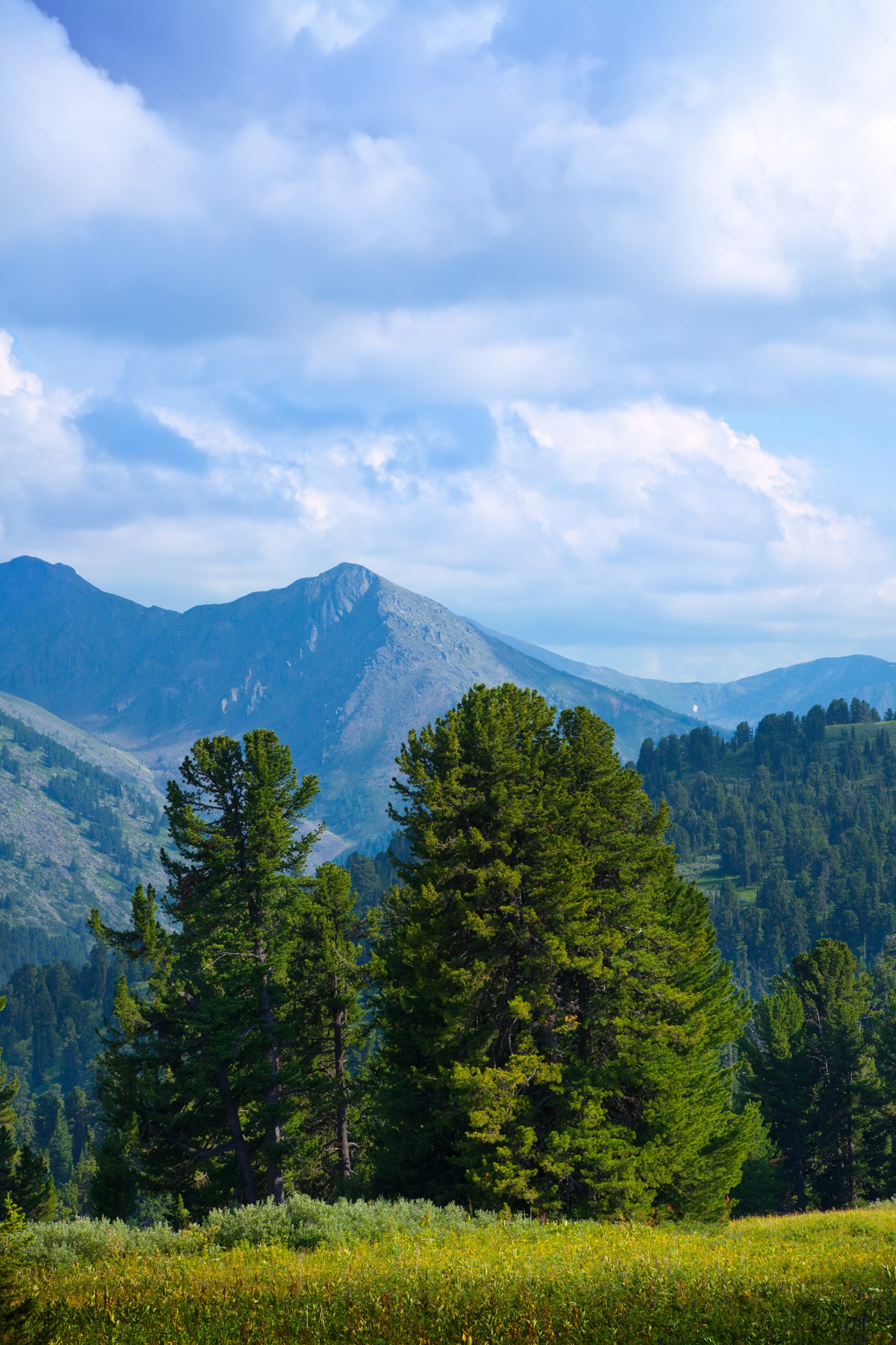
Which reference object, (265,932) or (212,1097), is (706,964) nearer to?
(265,932)

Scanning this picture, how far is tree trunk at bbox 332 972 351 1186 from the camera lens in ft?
98.9

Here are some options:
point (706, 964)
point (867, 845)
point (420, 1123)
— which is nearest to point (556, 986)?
point (420, 1123)

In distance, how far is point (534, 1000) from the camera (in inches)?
876

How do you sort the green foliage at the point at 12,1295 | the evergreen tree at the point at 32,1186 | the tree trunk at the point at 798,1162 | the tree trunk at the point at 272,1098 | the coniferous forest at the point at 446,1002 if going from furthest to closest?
1. the tree trunk at the point at 798,1162
2. the evergreen tree at the point at 32,1186
3. the tree trunk at the point at 272,1098
4. the coniferous forest at the point at 446,1002
5. the green foliage at the point at 12,1295

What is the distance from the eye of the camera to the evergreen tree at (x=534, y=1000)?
71.3 ft

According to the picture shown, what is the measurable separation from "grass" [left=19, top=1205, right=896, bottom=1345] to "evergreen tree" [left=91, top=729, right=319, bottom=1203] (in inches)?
582

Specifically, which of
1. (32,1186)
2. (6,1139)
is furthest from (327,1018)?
(6,1139)

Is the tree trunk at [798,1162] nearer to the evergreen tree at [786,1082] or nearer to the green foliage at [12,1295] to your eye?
the evergreen tree at [786,1082]

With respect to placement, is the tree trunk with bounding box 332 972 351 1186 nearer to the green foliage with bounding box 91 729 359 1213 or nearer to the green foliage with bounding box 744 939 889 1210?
the green foliage with bounding box 91 729 359 1213

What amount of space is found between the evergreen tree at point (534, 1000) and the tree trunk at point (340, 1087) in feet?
11.8

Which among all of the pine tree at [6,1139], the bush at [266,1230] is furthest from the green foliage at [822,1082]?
the bush at [266,1230]

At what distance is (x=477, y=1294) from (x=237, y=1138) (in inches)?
871

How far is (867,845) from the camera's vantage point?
200 meters

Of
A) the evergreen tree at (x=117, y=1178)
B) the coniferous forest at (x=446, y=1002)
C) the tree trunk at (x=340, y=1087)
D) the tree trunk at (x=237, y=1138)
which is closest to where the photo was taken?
the coniferous forest at (x=446, y=1002)
